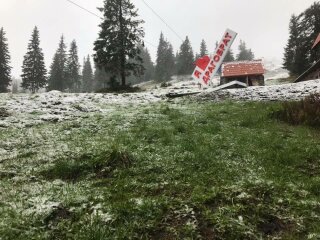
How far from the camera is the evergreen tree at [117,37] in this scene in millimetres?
38938

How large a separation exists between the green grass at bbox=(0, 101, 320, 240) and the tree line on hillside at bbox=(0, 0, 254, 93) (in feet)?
87.1

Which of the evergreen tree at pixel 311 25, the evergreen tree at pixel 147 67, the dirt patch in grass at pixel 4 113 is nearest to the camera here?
the dirt patch in grass at pixel 4 113

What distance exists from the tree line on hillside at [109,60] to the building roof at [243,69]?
13.2 meters

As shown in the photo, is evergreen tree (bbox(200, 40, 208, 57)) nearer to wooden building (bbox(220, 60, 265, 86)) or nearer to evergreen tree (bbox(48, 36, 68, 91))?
evergreen tree (bbox(48, 36, 68, 91))

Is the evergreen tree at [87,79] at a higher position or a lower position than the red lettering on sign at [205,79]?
higher

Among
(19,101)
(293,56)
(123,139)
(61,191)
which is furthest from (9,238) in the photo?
(293,56)

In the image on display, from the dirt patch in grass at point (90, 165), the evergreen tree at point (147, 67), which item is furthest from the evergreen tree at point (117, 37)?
the evergreen tree at point (147, 67)

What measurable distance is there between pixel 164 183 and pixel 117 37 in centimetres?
3326

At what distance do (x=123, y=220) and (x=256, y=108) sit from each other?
12.3 m

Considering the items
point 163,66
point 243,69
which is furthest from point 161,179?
point 163,66

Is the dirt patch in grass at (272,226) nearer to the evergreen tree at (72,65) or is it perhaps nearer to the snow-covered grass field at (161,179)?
the snow-covered grass field at (161,179)

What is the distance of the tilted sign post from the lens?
26.6m

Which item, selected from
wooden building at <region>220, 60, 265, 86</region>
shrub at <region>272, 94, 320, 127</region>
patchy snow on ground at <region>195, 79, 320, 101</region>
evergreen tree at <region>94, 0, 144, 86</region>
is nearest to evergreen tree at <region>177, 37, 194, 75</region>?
wooden building at <region>220, 60, 265, 86</region>

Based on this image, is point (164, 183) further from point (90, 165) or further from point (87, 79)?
point (87, 79)
